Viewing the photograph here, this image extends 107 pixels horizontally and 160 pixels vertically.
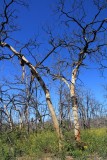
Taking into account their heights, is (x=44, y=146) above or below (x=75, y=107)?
below

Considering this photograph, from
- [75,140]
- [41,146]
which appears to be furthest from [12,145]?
[75,140]

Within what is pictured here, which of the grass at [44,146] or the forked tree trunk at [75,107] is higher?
the forked tree trunk at [75,107]

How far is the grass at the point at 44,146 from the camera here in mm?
12660

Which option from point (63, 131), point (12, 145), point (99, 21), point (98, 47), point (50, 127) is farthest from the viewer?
point (50, 127)

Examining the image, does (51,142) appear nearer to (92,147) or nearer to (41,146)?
(41,146)

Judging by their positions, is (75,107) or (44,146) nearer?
(44,146)

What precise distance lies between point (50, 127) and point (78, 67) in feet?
17.4

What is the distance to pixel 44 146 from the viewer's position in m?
16.1

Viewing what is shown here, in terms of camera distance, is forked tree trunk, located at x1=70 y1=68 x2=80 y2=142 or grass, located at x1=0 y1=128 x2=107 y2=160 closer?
grass, located at x1=0 y1=128 x2=107 y2=160

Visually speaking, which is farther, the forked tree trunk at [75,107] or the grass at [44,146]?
the forked tree trunk at [75,107]

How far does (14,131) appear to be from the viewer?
14.0 meters

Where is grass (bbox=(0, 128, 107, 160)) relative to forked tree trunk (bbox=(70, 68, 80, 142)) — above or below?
below

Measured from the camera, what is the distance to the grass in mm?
12660

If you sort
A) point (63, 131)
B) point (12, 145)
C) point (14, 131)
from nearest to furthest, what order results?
point (12, 145) → point (14, 131) → point (63, 131)
